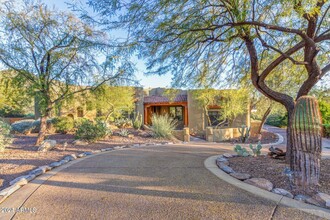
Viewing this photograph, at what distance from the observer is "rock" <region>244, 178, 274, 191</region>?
3.67 m

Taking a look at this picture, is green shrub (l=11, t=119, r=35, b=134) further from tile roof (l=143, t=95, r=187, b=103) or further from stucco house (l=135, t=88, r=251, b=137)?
tile roof (l=143, t=95, r=187, b=103)

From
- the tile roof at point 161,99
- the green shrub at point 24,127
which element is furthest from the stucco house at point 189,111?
the green shrub at point 24,127

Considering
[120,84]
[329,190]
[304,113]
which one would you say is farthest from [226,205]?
[120,84]

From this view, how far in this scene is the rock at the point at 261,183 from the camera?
3666mm

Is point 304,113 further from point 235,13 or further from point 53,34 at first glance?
point 53,34

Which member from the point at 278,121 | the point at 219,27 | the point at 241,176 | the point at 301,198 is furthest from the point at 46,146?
the point at 278,121

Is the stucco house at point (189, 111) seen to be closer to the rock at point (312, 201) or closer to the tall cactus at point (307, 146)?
the tall cactus at point (307, 146)

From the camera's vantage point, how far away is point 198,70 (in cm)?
753

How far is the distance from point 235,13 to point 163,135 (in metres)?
8.51

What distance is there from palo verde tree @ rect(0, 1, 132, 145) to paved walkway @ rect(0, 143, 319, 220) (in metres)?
3.91

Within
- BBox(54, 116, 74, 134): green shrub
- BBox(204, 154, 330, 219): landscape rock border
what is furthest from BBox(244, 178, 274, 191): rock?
BBox(54, 116, 74, 134): green shrub

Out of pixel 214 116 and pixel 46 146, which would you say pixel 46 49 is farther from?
pixel 214 116

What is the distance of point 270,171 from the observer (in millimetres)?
4539

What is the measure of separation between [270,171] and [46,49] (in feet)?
26.7
